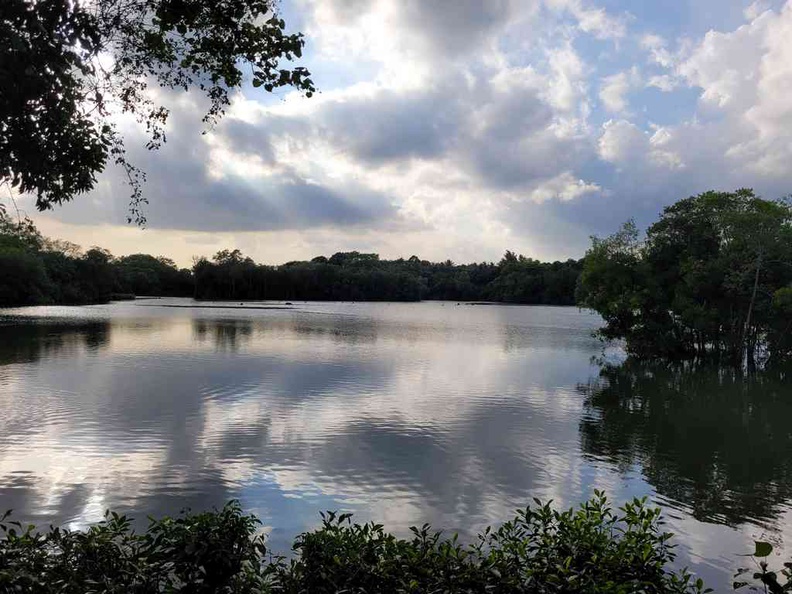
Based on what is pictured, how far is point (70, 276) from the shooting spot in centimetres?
10500

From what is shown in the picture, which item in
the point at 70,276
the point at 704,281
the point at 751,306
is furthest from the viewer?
the point at 70,276

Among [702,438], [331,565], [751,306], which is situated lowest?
[702,438]

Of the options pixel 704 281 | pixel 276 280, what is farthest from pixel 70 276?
pixel 704 281

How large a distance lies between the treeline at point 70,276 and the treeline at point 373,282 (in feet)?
43.7

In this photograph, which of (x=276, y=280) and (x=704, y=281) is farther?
(x=276, y=280)

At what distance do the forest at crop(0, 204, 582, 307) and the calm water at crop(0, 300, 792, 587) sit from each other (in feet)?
279

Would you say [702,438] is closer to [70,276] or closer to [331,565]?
[331,565]

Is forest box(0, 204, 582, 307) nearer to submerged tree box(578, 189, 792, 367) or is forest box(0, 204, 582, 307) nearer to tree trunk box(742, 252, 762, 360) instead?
submerged tree box(578, 189, 792, 367)

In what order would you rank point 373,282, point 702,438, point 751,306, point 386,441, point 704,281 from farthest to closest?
point 373,282
point 704,281
point 751,306
point 702,438
point 386,441

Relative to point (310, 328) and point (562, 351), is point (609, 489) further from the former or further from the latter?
point (310, 328)

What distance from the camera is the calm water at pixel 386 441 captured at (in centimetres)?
1040

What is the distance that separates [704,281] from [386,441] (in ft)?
88.2

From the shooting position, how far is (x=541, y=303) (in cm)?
15338

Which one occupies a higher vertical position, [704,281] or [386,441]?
[704,281]
